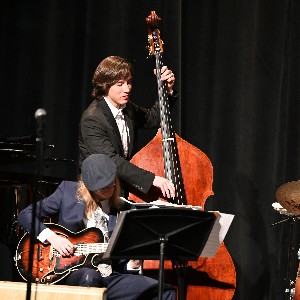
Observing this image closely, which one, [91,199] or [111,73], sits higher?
[111,73]

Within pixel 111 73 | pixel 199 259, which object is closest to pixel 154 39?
pixel 111 73

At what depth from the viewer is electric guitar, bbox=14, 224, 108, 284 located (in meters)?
3.40

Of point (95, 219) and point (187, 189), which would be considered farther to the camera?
point (187, 189)

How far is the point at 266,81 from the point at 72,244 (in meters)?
2.30

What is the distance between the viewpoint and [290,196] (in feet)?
13.5

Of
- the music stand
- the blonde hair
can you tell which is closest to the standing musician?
the blonde hair

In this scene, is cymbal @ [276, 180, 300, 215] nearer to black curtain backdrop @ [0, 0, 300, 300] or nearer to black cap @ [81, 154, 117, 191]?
black curtain backdrop @ [0, 0, 300, 300]

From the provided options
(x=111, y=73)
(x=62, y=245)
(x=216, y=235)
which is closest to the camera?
(x=216, y=235)

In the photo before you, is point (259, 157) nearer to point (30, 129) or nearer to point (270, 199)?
point (270, 199)

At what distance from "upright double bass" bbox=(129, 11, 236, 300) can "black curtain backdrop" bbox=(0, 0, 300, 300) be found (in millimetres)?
1152

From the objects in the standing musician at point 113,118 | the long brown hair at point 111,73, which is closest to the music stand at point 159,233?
the standing musician at point 113,118

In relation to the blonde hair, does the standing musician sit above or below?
above

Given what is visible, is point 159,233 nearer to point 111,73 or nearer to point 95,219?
point 95,219

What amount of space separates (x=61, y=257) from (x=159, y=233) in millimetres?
613
